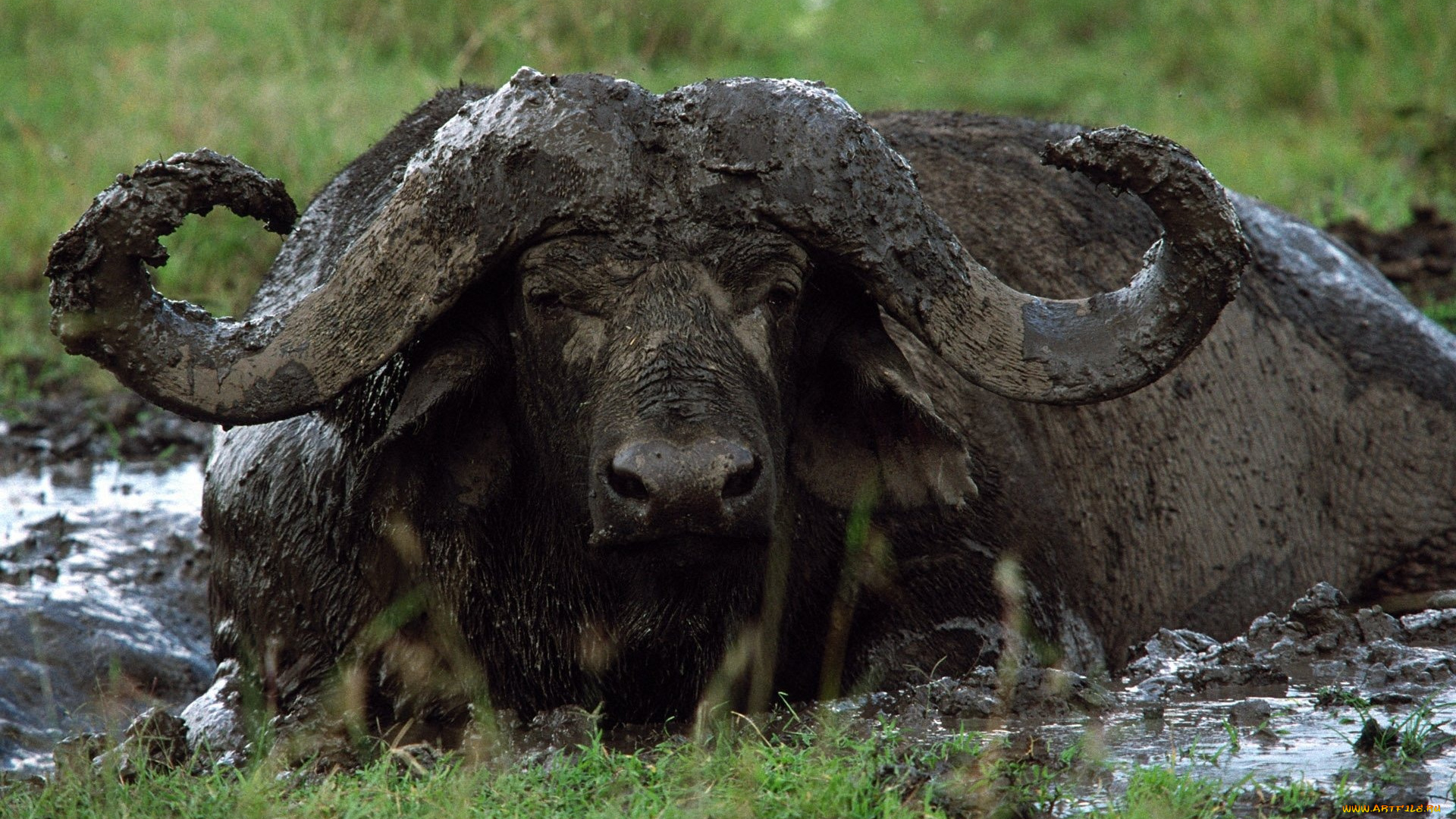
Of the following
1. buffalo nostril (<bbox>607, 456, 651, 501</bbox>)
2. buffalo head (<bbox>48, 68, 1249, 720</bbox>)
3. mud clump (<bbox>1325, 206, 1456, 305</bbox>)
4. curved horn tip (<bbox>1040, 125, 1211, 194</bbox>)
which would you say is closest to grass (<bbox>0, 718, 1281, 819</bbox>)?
buffalo head (<bbox>48, 68, 1249, 720</bbox>)

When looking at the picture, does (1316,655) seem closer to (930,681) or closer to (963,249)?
(930,681)

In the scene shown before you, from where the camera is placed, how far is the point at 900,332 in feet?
14.7

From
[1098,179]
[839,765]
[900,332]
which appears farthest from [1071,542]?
[839,765]

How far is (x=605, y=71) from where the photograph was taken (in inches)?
384

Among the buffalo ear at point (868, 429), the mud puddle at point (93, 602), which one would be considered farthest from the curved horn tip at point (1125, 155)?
the mud puddle at point (93, 602)

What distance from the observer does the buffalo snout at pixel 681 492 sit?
3.07 meters

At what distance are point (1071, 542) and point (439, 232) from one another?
2.07 m

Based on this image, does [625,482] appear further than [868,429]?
No

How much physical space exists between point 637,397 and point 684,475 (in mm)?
244

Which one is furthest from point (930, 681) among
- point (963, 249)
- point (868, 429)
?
point (963, 249)

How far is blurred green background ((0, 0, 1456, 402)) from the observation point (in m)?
8.30

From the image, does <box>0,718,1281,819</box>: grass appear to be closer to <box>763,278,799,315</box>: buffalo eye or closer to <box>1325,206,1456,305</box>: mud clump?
<box>763,278,799,315</box>: buffalo eye

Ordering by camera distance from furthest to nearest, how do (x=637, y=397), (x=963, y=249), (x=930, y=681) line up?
(x=930, y=681) → (x=963, y=249) → (x=637, y=397)

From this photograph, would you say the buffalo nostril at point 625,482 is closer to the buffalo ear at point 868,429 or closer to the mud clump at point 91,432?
the buffalo ear at point 868,429
